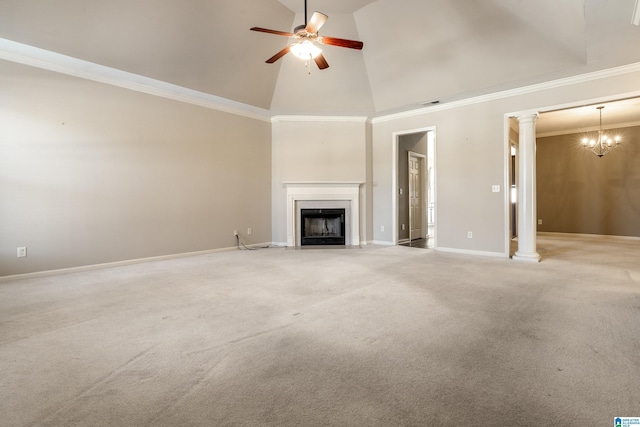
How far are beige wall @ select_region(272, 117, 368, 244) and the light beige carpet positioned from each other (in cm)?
317

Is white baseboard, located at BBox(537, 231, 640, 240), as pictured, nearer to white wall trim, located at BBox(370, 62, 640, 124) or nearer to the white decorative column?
the white decorative column

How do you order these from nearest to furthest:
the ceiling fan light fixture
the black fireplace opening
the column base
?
1. the ceiling fan light fixture
2. the column base
3. the black fireplace opening

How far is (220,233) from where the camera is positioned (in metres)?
5.89

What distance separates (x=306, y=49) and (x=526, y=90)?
3.77 meters

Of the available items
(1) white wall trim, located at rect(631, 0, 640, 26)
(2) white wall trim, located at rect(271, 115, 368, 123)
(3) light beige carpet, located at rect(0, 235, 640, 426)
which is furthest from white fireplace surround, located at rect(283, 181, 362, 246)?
(1) white wall trim, located at rect(631, 0, 640, 26)

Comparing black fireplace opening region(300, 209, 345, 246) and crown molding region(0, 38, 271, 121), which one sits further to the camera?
black fireplace opening region(300, 209, 345, 246)

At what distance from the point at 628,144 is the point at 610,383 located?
9.03 metres

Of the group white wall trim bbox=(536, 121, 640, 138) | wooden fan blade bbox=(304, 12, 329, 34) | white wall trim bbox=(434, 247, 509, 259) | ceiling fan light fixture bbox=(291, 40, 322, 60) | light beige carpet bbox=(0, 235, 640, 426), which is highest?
white wall trim bbox=(536, 121, 640, 138)

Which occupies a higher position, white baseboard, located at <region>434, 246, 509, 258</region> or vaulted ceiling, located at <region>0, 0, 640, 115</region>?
vaulted ceiling, located at <region>0, 0, 640, 115</region>

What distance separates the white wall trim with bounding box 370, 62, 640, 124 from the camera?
4.25m

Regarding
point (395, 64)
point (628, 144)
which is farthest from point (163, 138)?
point (628, 144)

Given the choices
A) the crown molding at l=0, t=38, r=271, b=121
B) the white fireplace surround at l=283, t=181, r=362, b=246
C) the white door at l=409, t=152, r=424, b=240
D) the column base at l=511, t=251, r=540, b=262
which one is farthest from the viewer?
the white door at l=409, t=152, r=424, b=240

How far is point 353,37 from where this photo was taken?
5066mm

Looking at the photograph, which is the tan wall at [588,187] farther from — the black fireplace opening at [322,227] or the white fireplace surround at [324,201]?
the black fireplace opening at [322,227]
